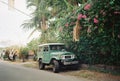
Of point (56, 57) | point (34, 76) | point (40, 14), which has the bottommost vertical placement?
point (34, 76)

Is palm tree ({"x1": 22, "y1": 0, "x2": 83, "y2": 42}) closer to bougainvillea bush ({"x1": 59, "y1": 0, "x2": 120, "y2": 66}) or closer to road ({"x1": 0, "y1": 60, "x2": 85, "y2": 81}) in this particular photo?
bougainvillea bush ({"x1": 59, "y1": 0, "x2": 120, "y2": 66})

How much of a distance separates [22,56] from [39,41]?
6.94 meters

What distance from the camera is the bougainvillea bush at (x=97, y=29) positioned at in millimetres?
11078

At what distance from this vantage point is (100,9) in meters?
11.0

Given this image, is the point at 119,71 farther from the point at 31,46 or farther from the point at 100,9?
the point at 31,46

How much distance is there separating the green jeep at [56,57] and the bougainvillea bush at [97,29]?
0.89 metres

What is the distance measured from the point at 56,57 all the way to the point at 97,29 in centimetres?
527

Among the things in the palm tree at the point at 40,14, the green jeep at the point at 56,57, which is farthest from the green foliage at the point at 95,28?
the palm tree at the point at 40,14

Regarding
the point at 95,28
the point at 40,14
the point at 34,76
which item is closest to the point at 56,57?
the point at 34,76

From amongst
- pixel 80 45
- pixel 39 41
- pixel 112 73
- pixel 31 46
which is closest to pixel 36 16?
pixel 39 41

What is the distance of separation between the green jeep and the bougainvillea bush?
0.89 m

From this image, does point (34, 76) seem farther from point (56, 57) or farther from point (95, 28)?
point (95, 28)

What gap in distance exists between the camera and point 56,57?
16.9 m

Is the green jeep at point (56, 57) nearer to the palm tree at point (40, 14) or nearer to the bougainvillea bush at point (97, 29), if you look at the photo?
the bougainvillea bush at point (97, 29)
